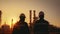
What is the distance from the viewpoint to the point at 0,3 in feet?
21.6

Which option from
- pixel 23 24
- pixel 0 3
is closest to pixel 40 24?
pixel 23 24

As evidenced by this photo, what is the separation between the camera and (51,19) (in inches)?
261

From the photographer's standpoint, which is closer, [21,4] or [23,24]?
[23,24]

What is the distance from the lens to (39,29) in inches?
112

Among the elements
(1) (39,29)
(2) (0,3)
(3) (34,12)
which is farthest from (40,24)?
(2) (0,3)

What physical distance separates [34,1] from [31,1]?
0.12m

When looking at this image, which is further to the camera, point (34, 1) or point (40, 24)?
point (34, 1)

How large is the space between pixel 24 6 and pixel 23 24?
12.2ft

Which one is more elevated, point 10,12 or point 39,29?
point 10,12

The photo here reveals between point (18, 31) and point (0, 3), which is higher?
point (0, 3)

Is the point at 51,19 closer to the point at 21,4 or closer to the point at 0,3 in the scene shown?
the point at 21,4

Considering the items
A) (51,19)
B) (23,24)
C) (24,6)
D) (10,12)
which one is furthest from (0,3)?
(23,24)

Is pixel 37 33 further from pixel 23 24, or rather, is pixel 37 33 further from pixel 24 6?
pixel 24 6

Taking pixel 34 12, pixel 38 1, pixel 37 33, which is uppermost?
pixel 38 1
